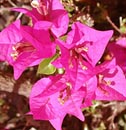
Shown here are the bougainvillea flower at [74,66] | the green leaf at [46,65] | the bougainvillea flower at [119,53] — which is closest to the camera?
the bougainvillea flower at [74,66]

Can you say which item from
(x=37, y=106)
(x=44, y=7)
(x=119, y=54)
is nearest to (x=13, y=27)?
(x=44, y=7)

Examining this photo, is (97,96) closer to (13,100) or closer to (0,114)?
(13,100)

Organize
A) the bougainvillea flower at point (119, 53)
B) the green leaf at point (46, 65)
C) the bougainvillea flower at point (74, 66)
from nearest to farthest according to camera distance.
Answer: the bougainvillea flower at point (74, 66)
the green leaf at point (46, 65)
the bougainvillea flower at point (119, 53)

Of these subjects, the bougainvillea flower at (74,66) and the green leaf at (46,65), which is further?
the green leaf at (46,65)

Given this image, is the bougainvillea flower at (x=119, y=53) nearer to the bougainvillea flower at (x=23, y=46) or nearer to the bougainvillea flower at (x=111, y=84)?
the bougainvillea flower at (x=111, y=84)

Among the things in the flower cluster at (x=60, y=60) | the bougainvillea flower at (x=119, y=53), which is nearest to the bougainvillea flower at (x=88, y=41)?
the flower cluster at (x=60, y=60)

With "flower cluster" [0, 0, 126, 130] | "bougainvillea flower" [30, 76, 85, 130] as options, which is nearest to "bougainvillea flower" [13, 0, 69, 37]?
"flower cluster" [0, 0, 126, 130]
